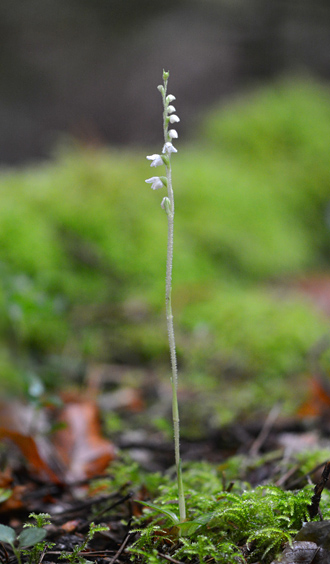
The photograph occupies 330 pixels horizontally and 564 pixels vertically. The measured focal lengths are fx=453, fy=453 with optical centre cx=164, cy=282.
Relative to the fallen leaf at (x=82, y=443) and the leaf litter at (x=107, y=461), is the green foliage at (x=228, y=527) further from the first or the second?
the fallen leaf at (x=82, y=443)

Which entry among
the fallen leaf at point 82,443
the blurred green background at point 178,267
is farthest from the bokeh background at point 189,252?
the fallen leaf at point 82,443

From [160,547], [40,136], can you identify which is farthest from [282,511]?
[40,136]

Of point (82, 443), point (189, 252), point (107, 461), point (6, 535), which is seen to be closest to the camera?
point (6, 535)

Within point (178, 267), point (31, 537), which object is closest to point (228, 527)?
point (31, 537)

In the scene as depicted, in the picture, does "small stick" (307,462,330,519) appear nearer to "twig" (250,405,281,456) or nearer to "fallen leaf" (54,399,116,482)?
"twig" (250,405,281,456)

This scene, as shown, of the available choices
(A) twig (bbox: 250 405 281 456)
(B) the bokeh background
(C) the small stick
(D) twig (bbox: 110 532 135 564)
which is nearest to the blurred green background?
(B) the bokeh background

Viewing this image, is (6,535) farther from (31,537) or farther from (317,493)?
(317,493)
